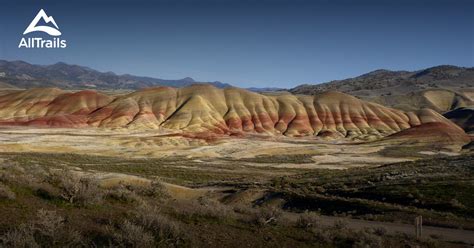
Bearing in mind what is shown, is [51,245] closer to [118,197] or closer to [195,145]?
[118,197]

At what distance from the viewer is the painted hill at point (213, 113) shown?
448 ft

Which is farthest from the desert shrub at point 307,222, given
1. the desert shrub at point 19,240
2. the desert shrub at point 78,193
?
the desert shrub at point 19,240

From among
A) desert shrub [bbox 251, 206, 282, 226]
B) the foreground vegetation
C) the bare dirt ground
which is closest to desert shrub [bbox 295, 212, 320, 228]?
the foreground vegetation

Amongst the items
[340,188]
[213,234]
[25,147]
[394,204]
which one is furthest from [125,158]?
[213,234]

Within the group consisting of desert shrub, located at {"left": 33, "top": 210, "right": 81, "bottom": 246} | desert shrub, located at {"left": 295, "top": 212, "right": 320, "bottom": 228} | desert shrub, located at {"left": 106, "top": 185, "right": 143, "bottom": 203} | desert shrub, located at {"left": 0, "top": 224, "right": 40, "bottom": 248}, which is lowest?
desert shrub, located at {"left": 295, "top": 212, "right": 320, "bottom": 228}

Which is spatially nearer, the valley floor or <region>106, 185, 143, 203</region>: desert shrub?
the valley floor

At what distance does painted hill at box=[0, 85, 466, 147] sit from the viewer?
448 feet

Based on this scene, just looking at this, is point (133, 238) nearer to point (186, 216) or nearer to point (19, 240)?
point (19, 240)

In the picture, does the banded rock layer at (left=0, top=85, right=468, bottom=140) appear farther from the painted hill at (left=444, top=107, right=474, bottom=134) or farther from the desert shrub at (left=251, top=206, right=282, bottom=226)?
the desert shrub at (left=251, top=206, right=282, bottom=226)

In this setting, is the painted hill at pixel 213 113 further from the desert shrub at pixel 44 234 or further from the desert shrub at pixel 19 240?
the desert shrub at pixel 19 240

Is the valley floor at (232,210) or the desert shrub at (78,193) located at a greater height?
the desert shrub at (78,193)

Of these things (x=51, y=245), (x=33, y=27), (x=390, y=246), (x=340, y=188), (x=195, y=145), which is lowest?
(x=195, y=145)

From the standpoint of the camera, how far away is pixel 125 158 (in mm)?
75312

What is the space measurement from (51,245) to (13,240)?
3.25ft
